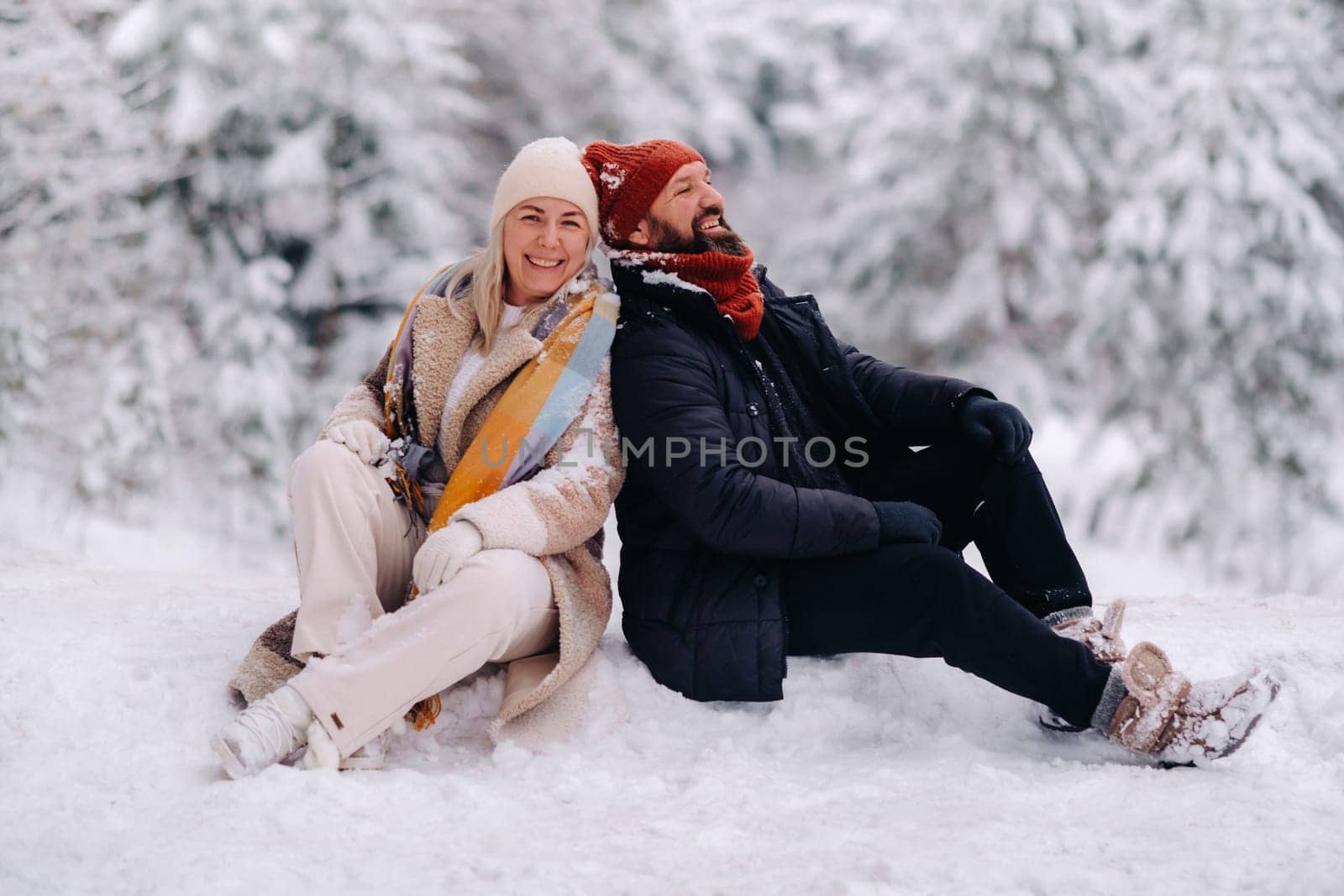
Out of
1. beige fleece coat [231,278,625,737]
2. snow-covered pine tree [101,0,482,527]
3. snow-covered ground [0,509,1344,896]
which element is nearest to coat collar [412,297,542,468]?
beige fleece coat [231,278,625,737]

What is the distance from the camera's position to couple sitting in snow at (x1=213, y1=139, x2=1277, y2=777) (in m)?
2.33

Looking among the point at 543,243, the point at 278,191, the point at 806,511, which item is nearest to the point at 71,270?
the point at 278,191

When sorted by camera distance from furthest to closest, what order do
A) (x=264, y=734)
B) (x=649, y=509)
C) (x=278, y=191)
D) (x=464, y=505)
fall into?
(x=278, y=191) < (x=649, y=509) < (x=464, y=505) < (x=264, y=734)

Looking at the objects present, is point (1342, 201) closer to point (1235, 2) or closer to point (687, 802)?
point (1235, 2)

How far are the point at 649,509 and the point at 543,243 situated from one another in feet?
2.34

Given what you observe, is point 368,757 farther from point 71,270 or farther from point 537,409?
point 71,270

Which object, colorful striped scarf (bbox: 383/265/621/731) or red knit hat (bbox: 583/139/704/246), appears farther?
red knit hat (bbox: 583/139/704/246)

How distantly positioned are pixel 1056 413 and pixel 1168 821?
812 centimetres

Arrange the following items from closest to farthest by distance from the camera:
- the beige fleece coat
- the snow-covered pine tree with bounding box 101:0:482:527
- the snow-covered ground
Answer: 1. the snow-covered ground
2. the beige fleece coat
3. the snow-covered pine tree with bounding box 101:0:482:527

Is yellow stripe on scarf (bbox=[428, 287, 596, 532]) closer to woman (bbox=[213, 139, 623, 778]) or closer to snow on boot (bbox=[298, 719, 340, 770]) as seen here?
woman (bbox=[213, 139, 623, 778])

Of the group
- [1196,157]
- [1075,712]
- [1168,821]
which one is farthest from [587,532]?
[1196,157]

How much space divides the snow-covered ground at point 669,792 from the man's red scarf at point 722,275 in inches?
34.9

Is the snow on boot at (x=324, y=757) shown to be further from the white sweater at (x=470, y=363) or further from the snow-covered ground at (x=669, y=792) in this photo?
the white sweater at (x=470, y=363)

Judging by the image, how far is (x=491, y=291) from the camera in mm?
2742
